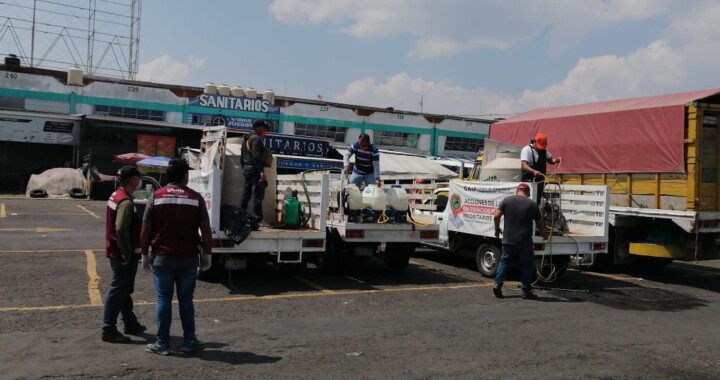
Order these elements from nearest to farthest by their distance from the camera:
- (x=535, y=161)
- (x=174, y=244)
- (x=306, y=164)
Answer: (x=174, y=244), (x=535, y=161), (x=306, y=164)

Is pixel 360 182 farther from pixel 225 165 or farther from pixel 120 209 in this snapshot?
pixel 120 209

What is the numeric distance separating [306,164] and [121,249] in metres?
5.55

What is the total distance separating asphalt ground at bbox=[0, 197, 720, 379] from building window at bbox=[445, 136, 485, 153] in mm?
36641

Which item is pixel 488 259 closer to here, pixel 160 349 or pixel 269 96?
pixel 160 349

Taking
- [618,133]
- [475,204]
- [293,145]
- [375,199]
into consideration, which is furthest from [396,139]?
[375,199]

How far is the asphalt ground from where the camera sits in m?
5.23

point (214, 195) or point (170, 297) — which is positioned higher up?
point (214, 195)

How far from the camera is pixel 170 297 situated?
5.42 m

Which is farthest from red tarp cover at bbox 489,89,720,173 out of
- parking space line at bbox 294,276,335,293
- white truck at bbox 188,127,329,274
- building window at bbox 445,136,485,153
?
building window at bbox 445,136,485,153

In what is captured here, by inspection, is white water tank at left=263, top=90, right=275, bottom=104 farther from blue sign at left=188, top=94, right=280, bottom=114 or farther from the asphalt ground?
the asphalt ground

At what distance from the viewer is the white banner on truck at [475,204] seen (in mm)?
10016

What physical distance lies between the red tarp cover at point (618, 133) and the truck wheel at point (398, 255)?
445 centimetres

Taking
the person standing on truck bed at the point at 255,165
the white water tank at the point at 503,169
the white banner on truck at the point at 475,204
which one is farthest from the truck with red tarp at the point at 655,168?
the person standing on truck bed at the point at 255,165

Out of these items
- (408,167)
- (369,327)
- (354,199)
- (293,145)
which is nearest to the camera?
(369,327)
